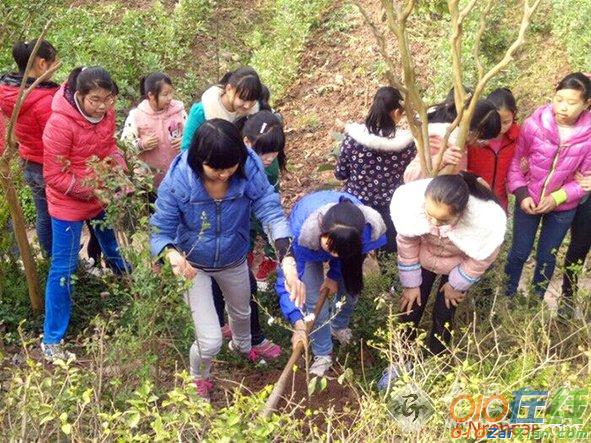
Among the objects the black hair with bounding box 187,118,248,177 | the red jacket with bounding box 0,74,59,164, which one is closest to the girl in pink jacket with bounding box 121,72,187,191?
the red jacket with bounding box 0,74,59,164

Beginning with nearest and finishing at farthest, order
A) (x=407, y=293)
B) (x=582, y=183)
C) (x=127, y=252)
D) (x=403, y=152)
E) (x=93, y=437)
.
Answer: (x=93, y=437) < (x=127, y=252) < (x=407, y=293) < (x=582, y=183) < (x=403, y=152)

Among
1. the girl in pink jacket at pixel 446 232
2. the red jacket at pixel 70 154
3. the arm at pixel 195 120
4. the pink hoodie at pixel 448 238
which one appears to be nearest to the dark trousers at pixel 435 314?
the girl in pink jacket at pixel 446 232

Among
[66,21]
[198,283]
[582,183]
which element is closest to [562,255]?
[582,183]

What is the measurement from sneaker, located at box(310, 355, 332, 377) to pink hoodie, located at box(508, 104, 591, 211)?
1457 mm

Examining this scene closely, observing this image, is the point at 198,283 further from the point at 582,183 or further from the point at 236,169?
the point at 582,183

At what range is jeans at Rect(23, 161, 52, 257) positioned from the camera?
398 cm

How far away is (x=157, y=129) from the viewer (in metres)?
4.41

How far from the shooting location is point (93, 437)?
232 cm

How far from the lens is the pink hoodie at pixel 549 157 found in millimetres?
3686

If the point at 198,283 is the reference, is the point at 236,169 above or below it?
above

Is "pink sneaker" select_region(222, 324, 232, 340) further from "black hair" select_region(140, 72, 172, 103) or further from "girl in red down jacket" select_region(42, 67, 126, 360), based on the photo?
"black hair" select_region(140, 72, 172, 103)

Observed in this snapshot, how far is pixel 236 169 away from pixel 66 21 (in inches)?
250

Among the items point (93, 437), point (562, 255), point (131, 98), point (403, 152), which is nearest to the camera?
point (93, 437)

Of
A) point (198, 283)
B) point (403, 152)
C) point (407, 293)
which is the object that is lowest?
point (407, 293)
